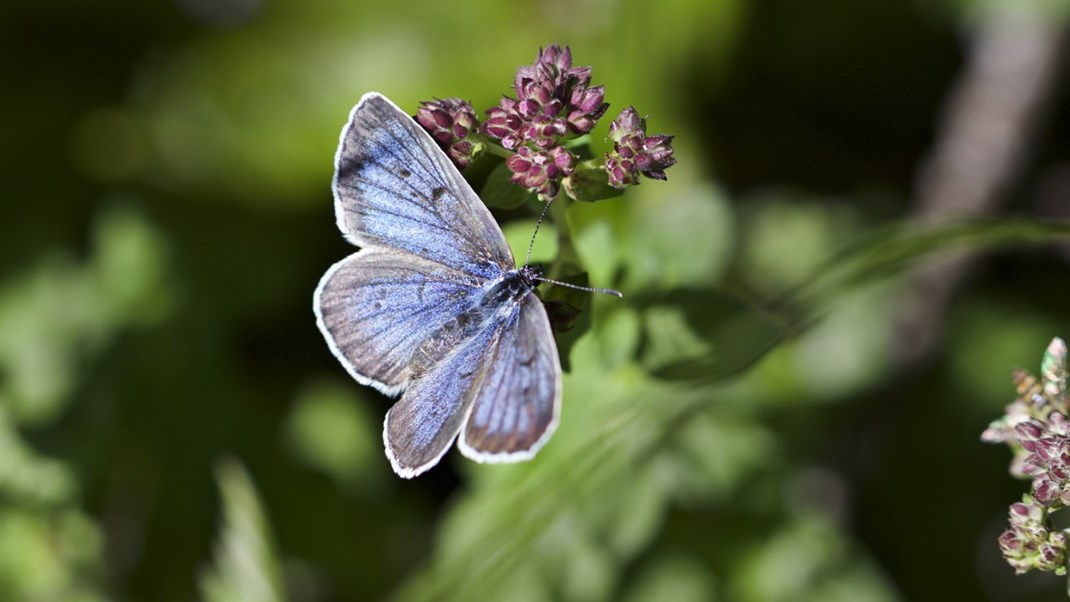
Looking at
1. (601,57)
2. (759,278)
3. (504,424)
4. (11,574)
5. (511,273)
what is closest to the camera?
(504,424)

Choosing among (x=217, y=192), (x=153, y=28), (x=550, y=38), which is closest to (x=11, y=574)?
(x=217, y=192)

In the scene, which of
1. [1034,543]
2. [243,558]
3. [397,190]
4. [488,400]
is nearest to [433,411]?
[488,400]

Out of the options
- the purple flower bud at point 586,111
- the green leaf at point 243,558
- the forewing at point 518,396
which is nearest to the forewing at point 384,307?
the forewing at point 518,396

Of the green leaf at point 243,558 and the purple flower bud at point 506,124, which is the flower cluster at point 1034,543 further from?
the green leaf at point 243,558

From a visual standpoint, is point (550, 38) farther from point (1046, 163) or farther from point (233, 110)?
point (1046, 163)

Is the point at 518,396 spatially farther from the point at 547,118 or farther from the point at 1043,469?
the point at 1043,469
